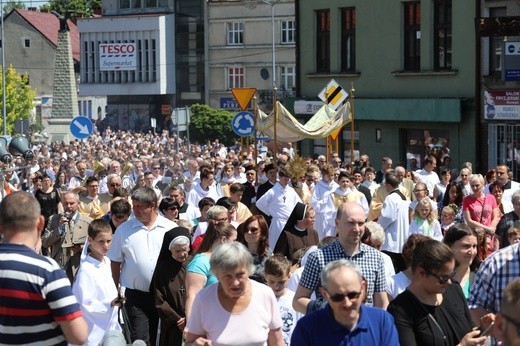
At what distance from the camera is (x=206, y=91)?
3600 inches

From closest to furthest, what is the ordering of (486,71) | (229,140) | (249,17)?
(486,71)
(229,140)
(249,17)

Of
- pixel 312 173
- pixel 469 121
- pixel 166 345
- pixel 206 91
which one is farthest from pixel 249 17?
pixel 166 345

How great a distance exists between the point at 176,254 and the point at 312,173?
10.5 metres

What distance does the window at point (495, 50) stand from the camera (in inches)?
1216

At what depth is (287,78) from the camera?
83.8 metres

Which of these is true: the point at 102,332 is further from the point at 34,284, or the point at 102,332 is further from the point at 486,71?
the point at 486,71

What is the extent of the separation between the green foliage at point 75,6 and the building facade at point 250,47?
86.7 ft

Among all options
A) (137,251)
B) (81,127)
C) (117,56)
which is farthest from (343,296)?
(117,56)

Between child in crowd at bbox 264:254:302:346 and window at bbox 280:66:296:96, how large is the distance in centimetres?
7193

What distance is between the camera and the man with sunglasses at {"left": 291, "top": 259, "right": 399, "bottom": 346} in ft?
21.4

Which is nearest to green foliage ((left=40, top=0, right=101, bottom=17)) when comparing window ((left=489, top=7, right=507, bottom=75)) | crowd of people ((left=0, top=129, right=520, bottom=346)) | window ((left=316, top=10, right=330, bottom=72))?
window ((left=316, top=10, right=330, bottom=72))

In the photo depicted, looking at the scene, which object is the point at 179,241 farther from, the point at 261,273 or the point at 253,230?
the point at 261,273

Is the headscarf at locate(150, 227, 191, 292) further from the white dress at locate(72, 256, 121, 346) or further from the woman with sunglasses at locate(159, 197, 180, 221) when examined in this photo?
the woman with sunglasses at locate(159, 197, 180, 221)

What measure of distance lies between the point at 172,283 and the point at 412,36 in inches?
954
